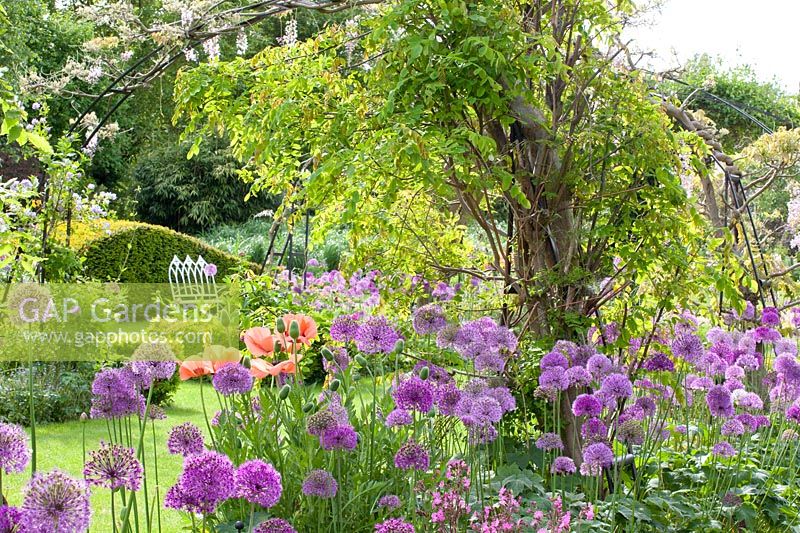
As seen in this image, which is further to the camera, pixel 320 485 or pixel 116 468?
pixel 320 485

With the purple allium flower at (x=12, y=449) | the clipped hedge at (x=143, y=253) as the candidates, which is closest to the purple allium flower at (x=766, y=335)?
the purple allium flower at (x=12, y=449)

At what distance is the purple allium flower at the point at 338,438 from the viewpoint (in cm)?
160

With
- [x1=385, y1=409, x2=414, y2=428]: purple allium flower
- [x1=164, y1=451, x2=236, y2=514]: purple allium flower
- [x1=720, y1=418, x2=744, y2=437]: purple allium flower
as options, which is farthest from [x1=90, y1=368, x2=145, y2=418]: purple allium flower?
[x1=720, y1=418, x2=744, y2=437]: purple allium flower

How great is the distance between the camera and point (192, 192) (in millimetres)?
15953

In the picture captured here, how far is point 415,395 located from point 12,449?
2.71 feet

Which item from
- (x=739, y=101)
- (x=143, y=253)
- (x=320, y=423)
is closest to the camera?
(x=320, y=423)

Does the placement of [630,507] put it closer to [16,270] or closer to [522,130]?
[522,130]

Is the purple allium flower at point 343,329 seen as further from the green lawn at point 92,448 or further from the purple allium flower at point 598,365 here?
the green lawn at point 92,448

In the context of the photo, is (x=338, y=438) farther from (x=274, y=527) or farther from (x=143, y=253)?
(x=143, y=253)

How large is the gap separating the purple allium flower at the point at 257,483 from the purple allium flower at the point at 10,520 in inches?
12.9

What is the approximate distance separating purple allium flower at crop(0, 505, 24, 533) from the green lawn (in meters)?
2.49

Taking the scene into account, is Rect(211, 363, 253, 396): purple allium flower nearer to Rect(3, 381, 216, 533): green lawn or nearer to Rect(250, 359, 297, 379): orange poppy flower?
Rect(250, 359, 297, 379): orange poppy flower

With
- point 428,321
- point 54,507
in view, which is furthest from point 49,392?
point 54,507

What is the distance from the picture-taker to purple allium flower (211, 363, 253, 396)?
176cm
